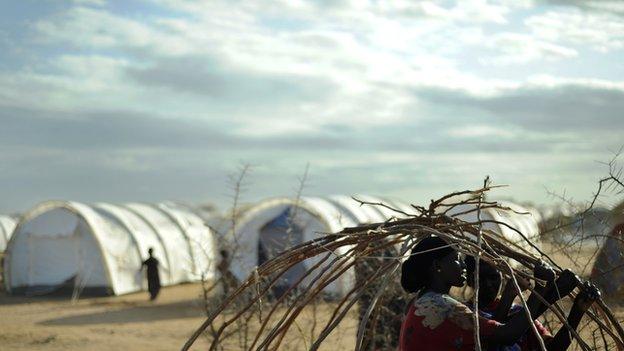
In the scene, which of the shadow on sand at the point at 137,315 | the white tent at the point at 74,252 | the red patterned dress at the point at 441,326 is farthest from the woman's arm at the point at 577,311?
the white tent at the point at 74,252

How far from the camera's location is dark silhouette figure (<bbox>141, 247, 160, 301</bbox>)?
18.2 meters

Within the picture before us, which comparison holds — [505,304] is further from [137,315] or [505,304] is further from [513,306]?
[137,315]

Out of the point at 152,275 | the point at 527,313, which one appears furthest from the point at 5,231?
the point at 527,313

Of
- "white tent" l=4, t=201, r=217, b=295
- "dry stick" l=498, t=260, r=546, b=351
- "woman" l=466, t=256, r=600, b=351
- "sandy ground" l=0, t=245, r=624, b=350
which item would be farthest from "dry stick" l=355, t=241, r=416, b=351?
"white tent" l=4, t=201, r=217, b=295

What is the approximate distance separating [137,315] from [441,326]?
44.3 ft

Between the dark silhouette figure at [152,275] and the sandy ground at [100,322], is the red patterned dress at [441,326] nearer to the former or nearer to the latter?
the sandy ground at [100,322]

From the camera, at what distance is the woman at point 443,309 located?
3477mm

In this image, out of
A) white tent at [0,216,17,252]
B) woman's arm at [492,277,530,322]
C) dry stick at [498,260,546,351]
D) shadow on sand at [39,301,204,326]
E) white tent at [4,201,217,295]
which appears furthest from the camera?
white tent at [0,216,17,252]

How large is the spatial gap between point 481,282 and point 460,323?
72cm

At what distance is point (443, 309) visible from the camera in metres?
3.54

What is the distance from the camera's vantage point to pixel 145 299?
1933 cm

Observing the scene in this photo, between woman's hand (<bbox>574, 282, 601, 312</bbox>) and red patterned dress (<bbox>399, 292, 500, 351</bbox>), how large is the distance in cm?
49

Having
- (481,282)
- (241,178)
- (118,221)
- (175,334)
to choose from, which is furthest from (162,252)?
(481,282)

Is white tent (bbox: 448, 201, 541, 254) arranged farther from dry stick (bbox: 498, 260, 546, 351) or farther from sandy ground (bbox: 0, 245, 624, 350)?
sandy ground (bbox: 0, 245, 624, 350)
